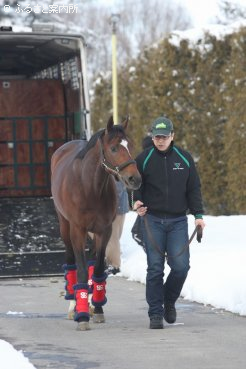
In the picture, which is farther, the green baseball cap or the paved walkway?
the green baseball cap

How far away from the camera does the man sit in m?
10.4

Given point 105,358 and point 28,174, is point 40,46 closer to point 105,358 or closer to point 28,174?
point 28,174

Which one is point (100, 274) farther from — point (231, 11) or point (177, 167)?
point (231, 11)

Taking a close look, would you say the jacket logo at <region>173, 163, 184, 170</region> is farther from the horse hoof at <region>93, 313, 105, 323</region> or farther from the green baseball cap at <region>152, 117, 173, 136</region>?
the horse hoof at <region>93, 313, 105, 323</region>

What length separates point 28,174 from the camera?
1873 centimetres

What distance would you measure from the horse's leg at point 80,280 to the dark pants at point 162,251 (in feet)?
1.86

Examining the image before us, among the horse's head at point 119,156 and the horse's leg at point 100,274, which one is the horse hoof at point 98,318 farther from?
the horse's head at point 119,156

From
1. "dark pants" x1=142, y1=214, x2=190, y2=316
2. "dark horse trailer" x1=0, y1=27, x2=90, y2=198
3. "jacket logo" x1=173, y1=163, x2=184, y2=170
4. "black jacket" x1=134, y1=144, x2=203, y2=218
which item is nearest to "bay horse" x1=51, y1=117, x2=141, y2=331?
"black jacket" x1=134, y1=144, x2=203, y2=218

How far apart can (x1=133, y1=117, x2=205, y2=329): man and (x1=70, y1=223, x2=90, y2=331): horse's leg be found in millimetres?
565

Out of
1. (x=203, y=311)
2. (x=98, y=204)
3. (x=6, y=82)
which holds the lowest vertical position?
(x=203, y=311)

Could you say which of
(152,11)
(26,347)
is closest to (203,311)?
(26,347)

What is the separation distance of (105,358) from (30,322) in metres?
2.35

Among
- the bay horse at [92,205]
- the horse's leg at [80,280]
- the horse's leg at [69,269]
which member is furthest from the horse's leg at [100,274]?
the horse's leg at [69,269]

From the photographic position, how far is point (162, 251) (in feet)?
34.3
